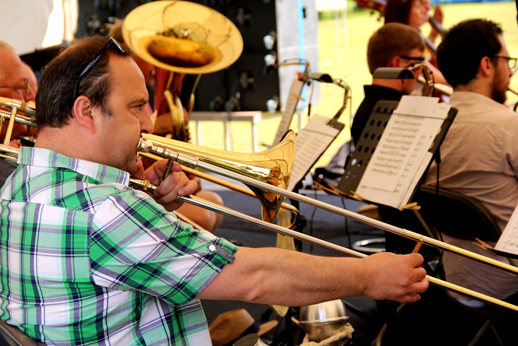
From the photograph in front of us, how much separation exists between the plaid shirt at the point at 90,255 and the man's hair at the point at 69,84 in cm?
9

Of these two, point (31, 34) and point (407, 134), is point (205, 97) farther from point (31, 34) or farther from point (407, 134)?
point (407, 134)

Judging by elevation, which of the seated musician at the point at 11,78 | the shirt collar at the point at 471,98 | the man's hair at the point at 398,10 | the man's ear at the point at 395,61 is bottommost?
the shirt collar at the point at 471,98

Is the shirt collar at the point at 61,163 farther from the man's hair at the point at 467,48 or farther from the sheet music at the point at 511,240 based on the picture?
the man's hair at the point at 467,48

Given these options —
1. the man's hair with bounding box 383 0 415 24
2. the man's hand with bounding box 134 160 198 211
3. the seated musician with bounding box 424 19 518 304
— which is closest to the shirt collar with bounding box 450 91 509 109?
the seated musician with bounding box 424 19 518 304

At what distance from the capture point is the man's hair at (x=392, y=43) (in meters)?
3.04

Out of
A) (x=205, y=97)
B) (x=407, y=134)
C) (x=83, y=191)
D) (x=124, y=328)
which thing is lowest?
(x=205, y=97)

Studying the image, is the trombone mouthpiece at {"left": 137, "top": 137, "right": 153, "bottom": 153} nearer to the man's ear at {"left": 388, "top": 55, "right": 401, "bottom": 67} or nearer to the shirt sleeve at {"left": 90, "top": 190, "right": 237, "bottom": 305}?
the shirt sleeve at {"left": 90, "top": 190, "right": 237, "bottom": 305}

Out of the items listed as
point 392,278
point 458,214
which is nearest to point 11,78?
point 392,278

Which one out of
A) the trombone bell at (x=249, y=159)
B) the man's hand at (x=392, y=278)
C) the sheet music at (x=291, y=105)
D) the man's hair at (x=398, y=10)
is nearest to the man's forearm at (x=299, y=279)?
the man's hand at (x=392, y=278)

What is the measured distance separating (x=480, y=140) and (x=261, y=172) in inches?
45.5

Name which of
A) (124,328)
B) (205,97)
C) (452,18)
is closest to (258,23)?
(205,97)

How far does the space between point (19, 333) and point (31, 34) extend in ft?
12.0

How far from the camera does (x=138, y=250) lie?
1.00m

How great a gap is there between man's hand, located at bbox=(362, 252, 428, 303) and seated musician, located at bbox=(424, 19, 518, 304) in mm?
846
